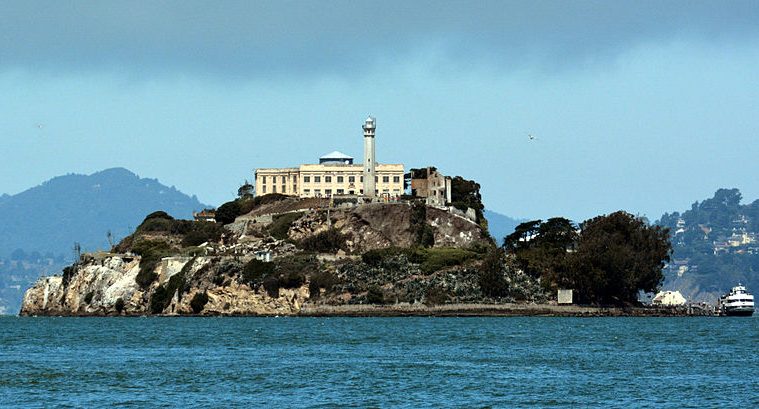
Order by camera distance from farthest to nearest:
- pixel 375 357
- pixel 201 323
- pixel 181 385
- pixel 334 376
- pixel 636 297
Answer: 1. pixel 636 297
2. pixel 201 323
3. pixel 375 357
4. pixel 334 376
5. pixel 181 385

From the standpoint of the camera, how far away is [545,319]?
138 meters

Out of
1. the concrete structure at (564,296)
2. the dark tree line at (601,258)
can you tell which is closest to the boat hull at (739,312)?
the dark tree line at (601,258)

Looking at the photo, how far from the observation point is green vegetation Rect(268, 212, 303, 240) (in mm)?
164250

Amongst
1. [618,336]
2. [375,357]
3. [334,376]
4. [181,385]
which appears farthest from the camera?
[618,336]

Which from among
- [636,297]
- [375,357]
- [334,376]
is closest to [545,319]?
[636,297]

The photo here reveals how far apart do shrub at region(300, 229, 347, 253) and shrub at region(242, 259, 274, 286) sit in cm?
886

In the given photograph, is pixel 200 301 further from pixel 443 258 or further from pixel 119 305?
pixel 443 258

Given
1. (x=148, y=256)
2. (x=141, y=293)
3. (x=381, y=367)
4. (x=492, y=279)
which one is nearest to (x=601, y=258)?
(x=492, y=279)

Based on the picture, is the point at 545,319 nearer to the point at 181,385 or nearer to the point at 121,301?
the point at 121,301

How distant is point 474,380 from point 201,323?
228 ft

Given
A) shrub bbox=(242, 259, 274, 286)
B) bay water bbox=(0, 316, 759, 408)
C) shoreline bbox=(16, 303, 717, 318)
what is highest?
shrub bbox=(242, 259, 274, 286)

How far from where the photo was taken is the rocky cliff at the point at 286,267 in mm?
148750

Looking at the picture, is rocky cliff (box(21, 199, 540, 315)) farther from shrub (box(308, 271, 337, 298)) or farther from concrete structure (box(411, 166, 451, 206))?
concrete structure (box(411, 166, 451, 206))

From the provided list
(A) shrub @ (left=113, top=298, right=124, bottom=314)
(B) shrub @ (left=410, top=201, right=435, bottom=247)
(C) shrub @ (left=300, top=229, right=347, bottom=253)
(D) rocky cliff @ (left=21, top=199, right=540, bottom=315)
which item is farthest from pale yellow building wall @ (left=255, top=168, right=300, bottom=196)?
(A) shrub @ (left=113, top=298, right=124, bottom=314)
